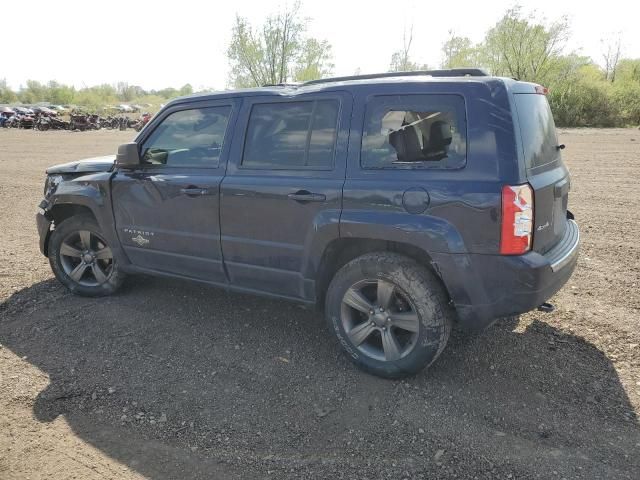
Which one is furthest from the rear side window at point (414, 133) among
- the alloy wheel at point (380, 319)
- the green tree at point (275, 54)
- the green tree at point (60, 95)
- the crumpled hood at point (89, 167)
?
the green tree at point (60, 95)

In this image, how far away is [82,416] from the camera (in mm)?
3084

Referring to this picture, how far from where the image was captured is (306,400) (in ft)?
10.6

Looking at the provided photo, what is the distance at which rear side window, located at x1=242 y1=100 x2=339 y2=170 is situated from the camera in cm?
345

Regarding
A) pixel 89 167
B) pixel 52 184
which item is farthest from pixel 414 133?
pixel 52 184

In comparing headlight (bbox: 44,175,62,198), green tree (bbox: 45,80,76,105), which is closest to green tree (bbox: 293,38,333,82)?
headlight (bbox: 44,175,62,198)

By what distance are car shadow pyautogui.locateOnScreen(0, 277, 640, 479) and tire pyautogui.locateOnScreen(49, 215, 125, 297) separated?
1.32 ft

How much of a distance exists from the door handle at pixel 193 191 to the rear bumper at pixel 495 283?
1869 mm

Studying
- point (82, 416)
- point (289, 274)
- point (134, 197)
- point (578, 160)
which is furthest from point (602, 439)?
point (578, 160)

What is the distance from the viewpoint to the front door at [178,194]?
12.9 ft

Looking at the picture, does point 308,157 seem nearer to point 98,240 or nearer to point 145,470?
point 145,470

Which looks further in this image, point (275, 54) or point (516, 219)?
point (275, 54)

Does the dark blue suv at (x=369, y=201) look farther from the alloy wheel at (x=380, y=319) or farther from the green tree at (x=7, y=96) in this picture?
the green tree at (x=7, y=96)

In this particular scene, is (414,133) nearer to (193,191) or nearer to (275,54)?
(193,191)

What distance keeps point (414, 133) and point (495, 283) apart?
104 cm
